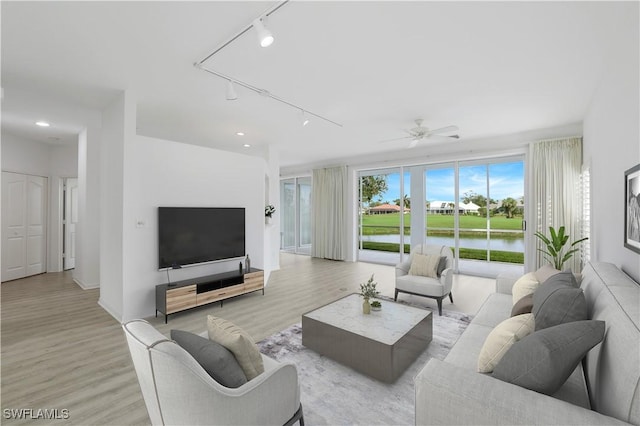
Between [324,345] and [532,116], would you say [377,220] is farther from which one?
[324,345]

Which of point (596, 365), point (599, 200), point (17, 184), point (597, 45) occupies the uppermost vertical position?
point (597, 45)

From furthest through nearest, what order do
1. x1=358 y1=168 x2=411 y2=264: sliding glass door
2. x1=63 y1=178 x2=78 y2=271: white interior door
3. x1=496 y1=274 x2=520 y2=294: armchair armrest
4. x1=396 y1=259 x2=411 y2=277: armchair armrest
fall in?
x1=358 y1=168 x2=411 y2=264: sliding glass door
x1=63 y1=178 x2=78 y2=271: white interior door
x1=396 y1=259 x2=411 y2=277: armchair armrest
x1=496 y1=274 x2=520 y2=294: armchair armrest

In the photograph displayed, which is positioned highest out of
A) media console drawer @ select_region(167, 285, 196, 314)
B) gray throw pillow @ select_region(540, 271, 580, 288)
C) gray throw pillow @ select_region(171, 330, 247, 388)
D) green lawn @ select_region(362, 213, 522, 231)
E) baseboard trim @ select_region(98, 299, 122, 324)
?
green lawn @ select_region(362, 213, 522, 231)

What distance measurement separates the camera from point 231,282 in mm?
4117

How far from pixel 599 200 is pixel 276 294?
429cm

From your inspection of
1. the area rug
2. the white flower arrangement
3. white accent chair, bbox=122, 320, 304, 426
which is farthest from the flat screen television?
white accent chair, bbox=122, 320, 304, 426

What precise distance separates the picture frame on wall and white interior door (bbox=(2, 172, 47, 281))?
8.54 metres

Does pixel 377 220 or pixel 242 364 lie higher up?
pixel 377 220

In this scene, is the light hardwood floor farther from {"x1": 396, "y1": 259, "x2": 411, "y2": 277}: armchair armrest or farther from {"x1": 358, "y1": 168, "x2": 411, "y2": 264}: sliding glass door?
{"x1": 358, "y1": 168, "x2": 411, "y2": 264}: sliding glass door

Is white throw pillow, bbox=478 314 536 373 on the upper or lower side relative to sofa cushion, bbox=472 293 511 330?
upper

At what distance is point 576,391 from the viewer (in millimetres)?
1474

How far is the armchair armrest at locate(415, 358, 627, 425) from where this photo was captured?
109cm

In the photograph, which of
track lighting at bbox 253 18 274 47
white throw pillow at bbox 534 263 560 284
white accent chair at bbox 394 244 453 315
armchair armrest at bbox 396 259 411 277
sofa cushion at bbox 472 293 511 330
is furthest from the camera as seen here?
armchair armrest at bbox 396 259 411 277

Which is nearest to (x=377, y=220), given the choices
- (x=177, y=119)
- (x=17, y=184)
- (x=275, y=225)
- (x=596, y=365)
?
(x=275, y=225)
